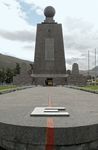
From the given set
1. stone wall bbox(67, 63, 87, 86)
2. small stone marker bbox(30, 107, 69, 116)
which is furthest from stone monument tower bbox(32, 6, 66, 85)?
small stone marker bbox(30, 107, 69, 116)

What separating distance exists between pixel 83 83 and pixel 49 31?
13688 millimetres

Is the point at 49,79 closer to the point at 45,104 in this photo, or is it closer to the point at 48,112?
the point at 45,104

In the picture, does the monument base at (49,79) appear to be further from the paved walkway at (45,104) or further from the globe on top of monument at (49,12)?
the paved walkway at (45,104)

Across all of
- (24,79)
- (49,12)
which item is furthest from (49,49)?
(49,12)

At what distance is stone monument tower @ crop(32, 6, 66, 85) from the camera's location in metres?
60.0

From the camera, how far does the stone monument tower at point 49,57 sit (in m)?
60.0

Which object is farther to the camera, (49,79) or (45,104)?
(49,79)

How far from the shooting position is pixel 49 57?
198 feet

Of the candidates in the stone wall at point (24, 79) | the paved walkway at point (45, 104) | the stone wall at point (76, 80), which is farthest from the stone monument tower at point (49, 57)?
the paved walkway at point (45, 104)

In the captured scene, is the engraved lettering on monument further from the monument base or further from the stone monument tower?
the monument base

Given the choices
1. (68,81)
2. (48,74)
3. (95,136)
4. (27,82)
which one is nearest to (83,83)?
(68,81)

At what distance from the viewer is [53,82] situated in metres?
60.4

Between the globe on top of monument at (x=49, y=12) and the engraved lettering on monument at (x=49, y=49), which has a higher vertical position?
the globe on top of monument at (x=49, y=12)

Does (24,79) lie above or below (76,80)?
above
